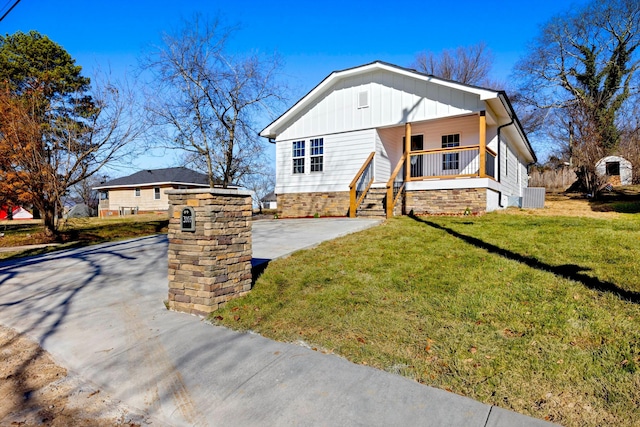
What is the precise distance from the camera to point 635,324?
307 centimetres

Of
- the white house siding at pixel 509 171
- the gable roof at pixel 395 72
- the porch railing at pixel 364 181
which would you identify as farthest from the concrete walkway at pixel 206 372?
the white house siding at pixel 509 171

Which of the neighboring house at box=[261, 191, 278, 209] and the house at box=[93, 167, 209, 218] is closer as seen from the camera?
the house at box=[93, 167, 209, 218]

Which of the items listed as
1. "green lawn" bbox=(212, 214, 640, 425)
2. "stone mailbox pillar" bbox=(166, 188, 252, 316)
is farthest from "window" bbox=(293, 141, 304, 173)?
"stone mailbox pillar" bbox=(166, 188, 252, 316)

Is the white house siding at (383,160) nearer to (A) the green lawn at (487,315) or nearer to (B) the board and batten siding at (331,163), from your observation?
(B) the board and batten siding at (331,163)

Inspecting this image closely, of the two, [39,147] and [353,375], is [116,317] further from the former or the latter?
[39,147]

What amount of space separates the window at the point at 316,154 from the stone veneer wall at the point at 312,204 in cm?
115

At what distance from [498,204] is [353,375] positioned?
38.8ft

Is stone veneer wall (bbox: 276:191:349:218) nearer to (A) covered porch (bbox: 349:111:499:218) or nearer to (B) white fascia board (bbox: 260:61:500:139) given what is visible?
(A) covered porch (bbox: 349:111:499:218)

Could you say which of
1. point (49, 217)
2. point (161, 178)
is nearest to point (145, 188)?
A: point (161, 178)

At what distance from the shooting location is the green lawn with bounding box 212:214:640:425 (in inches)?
97.0

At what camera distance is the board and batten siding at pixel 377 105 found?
39.4 feet

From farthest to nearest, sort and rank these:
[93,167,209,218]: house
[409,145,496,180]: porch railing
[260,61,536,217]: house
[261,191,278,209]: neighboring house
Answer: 1. [261,191,278,209]: neighboring house
2. [93,167,209,218]: house
3. [409,145,496,180]: porch railing
4. [260,61,536,217]: house

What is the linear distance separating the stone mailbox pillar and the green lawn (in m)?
0.27

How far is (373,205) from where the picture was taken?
12.7m
